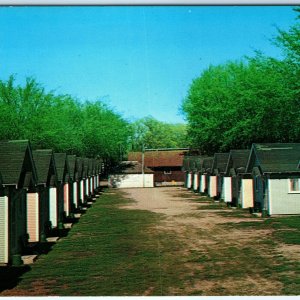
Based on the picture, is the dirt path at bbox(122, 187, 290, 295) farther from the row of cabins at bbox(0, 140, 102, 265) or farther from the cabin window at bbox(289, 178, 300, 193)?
the row of cabins at bbox(0, 140, 102, 265)

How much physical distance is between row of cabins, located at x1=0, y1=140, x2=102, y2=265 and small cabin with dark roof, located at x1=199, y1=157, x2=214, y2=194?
19.7 meters

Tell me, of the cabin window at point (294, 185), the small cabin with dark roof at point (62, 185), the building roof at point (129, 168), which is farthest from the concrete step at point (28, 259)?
the building roof at point (129, 168)

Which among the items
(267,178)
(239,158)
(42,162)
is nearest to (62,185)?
(42,162)

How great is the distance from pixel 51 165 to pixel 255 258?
32.4ft

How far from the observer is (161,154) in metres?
74.1

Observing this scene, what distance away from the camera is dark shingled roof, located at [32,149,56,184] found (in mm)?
19672

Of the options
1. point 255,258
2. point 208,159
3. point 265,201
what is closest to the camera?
point 255,258

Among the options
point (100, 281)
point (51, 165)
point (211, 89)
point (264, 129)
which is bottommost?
point (100, 281)

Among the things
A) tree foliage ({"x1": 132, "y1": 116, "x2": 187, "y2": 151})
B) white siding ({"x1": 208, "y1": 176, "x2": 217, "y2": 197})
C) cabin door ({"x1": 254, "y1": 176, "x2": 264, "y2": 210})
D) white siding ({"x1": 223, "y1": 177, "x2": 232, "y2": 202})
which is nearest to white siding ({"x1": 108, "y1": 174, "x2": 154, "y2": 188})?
tree foliage ({"x1": 132, "y1": 116, "x2": 187, "y2": 151})

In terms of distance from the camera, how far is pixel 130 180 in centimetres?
5966

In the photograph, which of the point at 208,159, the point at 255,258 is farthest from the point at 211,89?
the point at 255,258

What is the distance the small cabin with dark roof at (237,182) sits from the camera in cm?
3067

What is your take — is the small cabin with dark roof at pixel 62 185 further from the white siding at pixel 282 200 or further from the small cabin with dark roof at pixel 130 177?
the small cabin with dark roof at pixel 130 177

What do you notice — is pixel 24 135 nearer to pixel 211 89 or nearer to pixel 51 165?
pixel 51 165
